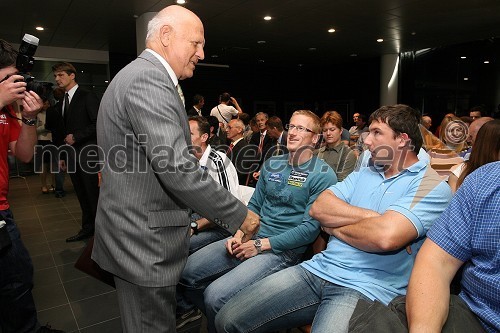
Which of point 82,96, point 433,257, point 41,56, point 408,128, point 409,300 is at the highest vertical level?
point 41,56

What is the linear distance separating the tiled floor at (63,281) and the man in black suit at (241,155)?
6.58 ft

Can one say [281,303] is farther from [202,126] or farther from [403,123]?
[202,126]

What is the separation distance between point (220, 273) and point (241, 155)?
2.57 m

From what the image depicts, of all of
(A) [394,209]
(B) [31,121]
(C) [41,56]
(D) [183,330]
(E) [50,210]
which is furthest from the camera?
(C) [41,56]

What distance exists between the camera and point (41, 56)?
9.21 m

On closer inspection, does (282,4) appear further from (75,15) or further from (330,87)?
(330,87)

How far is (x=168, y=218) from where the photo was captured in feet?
4.23

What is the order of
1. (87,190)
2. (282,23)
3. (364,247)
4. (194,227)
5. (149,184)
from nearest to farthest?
(149,184), (364,247), (194,227), (87,190), (282,23)

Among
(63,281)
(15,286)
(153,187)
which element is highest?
(153,187)

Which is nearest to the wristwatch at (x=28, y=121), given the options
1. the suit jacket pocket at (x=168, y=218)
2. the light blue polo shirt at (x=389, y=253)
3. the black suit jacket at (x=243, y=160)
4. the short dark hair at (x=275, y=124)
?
the suit jacket pocket at (x=168, y=218)

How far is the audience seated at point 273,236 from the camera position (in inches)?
69.0

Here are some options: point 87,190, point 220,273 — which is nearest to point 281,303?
point 220,273

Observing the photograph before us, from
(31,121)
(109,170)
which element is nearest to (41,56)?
(31,121)

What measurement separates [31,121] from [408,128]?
75.4 inches
